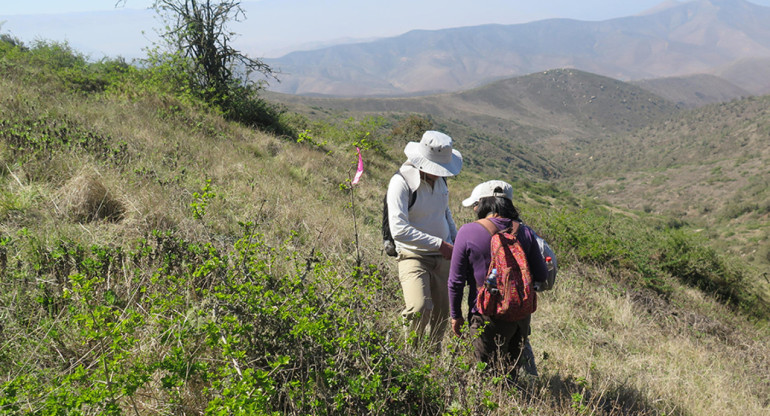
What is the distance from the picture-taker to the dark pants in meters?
2.47

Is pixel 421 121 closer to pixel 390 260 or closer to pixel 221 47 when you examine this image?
pixel 221 47

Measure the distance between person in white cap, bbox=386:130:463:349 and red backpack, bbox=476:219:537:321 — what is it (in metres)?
0.40

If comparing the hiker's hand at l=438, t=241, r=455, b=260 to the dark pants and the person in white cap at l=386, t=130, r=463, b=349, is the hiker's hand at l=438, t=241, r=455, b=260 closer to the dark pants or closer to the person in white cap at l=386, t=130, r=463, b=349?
the person in white cap at l=386, t=130, r=463, b=349

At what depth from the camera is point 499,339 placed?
247 cm

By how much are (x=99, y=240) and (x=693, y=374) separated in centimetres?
549

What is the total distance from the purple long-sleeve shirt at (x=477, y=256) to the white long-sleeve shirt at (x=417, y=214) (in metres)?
0.22

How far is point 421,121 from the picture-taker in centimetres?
3094

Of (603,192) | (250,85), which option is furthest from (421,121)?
(603,192)

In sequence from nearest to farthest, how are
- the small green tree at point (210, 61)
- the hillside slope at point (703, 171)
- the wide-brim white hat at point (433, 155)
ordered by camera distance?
the wide-brim white hat at point (433, 155)
the small green tree at point (210, 61)
the hillside slope at point (703, 171)

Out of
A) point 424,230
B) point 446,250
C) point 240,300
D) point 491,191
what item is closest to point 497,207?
point 491,191

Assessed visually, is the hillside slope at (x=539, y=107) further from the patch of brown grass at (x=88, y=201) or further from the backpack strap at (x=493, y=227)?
the backpack strap at (x=493, y=227)

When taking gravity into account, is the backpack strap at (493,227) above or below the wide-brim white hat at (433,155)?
below

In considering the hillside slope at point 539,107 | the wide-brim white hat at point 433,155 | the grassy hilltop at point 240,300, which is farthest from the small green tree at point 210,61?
the hillside slope at point 539,107

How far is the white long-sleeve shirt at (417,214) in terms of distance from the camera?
2.63 metres
